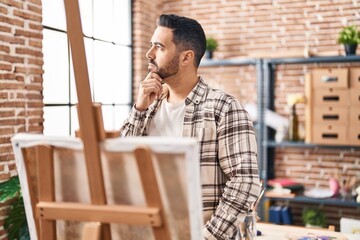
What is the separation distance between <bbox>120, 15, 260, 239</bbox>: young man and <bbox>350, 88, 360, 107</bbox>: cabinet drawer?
8.18 feet

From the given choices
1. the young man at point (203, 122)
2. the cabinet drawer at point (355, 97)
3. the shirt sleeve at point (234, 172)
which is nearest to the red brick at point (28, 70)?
the young man at point (203, 122)

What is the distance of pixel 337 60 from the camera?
4.19 meters

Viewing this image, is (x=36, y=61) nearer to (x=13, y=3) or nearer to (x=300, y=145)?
(x=13, y=3)

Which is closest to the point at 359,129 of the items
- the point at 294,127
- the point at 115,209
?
the point at 294,127

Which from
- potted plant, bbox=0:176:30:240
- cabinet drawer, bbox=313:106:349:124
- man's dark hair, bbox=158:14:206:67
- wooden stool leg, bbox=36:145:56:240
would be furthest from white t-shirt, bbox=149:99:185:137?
cabinet drawer, bbox=313:106:349:124

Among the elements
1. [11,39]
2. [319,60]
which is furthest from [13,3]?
[319,60]

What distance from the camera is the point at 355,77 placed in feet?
13.4

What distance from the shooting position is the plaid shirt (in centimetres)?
165

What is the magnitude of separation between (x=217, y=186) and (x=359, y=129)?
268 cm

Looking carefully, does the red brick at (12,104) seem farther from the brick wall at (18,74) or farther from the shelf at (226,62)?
the shelf at (226,62)

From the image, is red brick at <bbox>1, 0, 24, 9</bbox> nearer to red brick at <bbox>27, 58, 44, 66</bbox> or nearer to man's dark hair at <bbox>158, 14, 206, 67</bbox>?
red brick at <bbox>27, 58, 44, 66</bbox>

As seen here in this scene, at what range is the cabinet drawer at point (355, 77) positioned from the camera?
13.4 ft

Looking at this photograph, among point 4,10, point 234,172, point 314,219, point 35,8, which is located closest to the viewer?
point 234,172

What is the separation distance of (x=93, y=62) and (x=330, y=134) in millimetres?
2206
